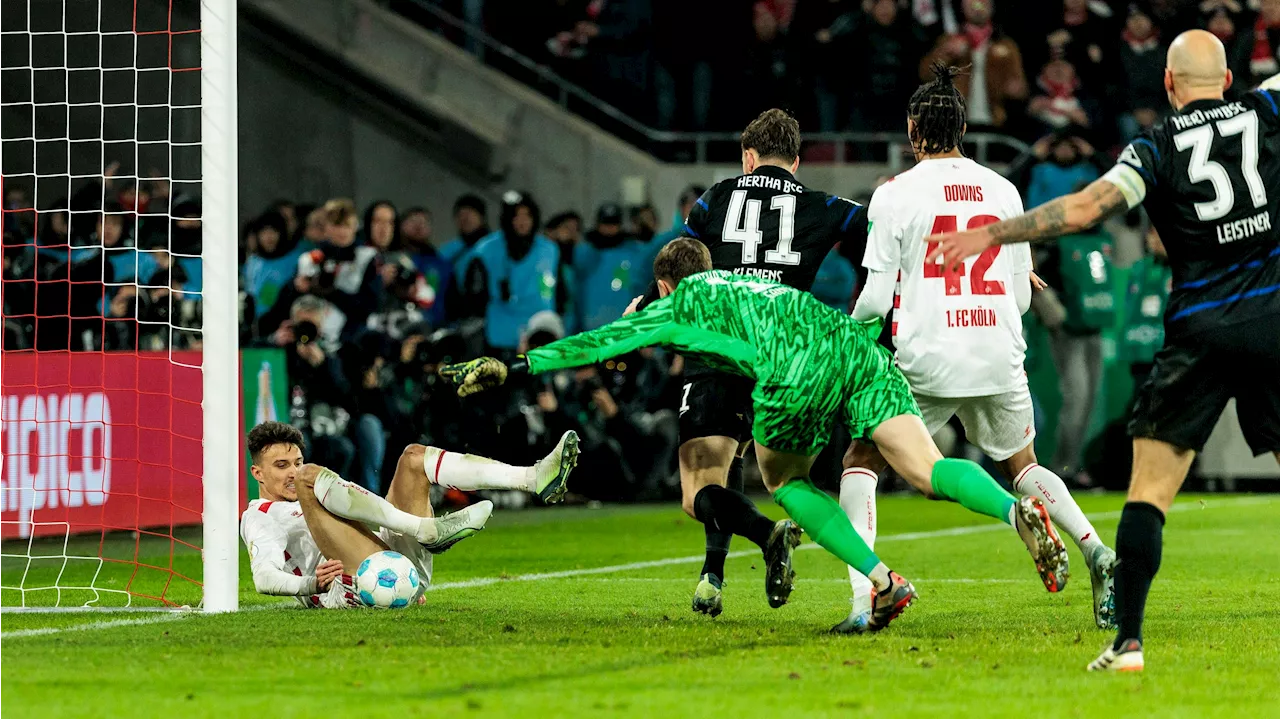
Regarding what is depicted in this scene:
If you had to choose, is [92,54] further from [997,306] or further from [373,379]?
[997,306]

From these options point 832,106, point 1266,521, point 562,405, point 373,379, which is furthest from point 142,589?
point 832,106

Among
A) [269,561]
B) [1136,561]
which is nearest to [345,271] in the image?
[269,561]

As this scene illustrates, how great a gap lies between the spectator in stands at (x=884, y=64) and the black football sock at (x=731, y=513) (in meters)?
12.3

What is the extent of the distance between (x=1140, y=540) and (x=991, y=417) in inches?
60.8

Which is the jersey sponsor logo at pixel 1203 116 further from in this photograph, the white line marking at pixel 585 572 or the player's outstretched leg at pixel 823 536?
the white line marking at pixel 585 572

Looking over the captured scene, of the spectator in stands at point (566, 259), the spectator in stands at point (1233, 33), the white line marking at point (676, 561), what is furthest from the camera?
the spectator in stands at point (1233, 33)

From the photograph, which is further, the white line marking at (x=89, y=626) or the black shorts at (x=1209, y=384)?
the white line marking at (x=89, y=626)

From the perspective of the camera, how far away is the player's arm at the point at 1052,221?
5.43 metres

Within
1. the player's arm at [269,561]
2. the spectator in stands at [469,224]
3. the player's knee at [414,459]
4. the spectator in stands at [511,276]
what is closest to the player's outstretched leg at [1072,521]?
the player's knee at [414,459]

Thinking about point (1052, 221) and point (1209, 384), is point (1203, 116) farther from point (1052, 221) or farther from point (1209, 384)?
point (1209, 384)

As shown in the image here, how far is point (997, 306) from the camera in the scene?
6906mm

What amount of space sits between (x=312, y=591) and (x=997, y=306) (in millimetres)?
3123

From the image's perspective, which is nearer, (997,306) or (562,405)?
(997,306)

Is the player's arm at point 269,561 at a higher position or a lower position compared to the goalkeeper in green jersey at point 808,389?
lower
